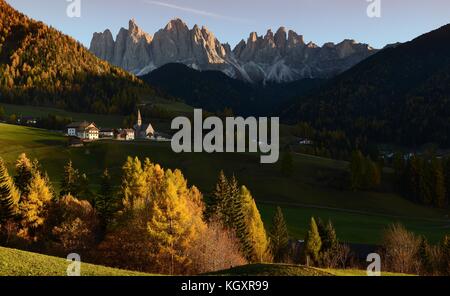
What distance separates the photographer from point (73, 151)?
137 m

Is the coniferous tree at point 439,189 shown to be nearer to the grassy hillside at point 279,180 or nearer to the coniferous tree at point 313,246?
the grassy hillside at point 279,180

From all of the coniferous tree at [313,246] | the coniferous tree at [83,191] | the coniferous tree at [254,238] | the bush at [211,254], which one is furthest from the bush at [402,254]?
the coniferous tree at [83,191]

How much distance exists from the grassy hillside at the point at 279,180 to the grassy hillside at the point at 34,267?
181 feet

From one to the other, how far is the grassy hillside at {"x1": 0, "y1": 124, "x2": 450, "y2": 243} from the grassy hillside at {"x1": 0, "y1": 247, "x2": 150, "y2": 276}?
5503 centimetres

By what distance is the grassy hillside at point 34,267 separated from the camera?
23.9 metres

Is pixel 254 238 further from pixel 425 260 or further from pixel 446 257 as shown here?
pixel 446 257

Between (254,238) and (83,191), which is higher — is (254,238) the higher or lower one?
the lower one

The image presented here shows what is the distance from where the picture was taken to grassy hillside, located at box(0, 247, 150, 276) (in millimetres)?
23881

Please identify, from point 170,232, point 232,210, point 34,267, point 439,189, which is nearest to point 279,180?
point 439,189

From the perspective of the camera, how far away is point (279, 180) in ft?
392

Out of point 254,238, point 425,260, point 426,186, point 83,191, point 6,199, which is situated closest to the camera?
point 6,199

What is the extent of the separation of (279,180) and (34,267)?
97.9 m

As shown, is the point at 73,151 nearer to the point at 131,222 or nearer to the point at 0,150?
the point at 0,150
